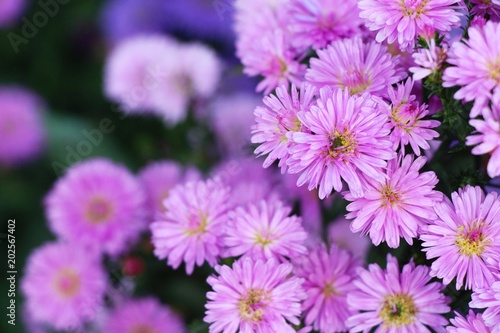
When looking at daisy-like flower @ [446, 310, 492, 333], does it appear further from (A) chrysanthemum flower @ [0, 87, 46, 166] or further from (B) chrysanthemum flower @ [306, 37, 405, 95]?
(A) chrysanthemum flower @ [0, 87, 46, 166]

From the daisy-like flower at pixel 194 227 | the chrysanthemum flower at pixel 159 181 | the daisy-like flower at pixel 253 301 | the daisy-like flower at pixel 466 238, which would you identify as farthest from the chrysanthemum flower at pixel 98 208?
the daisy-like flower at pixel 466 238

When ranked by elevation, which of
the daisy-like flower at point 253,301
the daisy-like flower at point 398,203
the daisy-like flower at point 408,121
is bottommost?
the daisy-like flower at point 253,301

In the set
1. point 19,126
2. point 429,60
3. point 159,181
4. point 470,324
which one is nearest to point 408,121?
point 429,60

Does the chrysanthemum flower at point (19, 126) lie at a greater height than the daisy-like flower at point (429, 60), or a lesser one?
greater

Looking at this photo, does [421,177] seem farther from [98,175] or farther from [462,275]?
[98,175]

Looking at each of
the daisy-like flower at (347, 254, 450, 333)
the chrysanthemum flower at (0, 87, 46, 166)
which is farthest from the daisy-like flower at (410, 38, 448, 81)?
the chrysanthemum flower at (0, 87, 46, 166)

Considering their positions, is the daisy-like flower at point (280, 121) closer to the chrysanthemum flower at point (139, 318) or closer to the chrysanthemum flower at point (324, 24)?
the chrysanthemum flower at point (324, 24)
